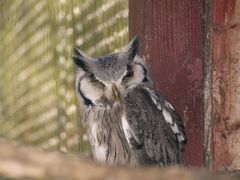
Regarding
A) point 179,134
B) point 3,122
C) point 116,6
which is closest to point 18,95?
point 3,122

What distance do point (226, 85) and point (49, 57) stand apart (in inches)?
25.3

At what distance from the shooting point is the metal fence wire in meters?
1.96

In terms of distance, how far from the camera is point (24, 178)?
28cm

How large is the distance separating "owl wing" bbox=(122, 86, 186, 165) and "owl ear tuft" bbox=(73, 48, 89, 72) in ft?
0.69

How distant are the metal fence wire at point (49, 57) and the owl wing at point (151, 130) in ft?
0.62

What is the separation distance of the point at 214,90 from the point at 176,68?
137mm

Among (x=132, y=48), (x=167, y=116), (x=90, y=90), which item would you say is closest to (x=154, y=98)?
(x=167, y=116)

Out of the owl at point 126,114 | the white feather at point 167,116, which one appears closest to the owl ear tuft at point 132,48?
the owl at point 126,114

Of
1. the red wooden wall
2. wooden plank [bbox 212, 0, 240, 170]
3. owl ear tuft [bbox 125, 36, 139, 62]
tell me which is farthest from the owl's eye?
wooden plank [bbox 212, 0, 240, 170]

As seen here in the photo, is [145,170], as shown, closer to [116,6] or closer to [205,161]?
[205,161]

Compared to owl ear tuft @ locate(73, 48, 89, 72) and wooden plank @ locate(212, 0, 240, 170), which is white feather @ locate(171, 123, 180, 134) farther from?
owl ear tuft @ locate(73, 48, 89, 72)

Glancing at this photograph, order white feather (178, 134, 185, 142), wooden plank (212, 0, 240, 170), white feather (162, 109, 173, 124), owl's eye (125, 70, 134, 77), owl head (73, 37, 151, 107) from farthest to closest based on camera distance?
owl's eye (125, 70, 134, 77), owl head (73, 37, 151, 107), white feather (162, 109, 173, 124), white feather (178, 134, 185, 142), wooden plank (212, 0, 240, 170)

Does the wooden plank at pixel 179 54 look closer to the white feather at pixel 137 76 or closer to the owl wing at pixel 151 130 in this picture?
the owl wing at pixel 151 130

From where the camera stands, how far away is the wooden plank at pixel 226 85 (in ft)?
5.41
